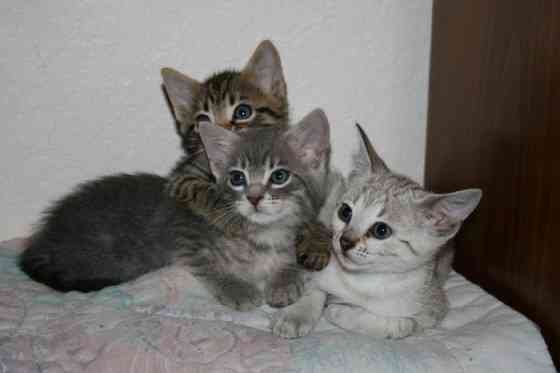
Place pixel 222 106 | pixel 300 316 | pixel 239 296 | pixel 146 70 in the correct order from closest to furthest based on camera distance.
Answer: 1. pixel 300 316
2. pixel 239 296
3. pixel 222 106
4. pixel 146 70

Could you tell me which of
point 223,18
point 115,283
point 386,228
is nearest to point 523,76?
point 386,228

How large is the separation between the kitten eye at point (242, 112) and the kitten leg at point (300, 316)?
536 millimetres

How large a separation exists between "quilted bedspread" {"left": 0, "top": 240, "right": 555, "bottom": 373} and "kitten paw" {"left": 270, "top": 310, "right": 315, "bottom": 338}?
0.02 m

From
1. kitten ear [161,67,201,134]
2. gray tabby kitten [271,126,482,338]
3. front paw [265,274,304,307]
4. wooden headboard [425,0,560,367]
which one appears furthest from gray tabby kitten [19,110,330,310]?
wooden headboard [425,0,560,367]

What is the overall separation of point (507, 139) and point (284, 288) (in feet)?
2.28

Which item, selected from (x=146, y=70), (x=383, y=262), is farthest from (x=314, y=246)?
(x=146, y=70)

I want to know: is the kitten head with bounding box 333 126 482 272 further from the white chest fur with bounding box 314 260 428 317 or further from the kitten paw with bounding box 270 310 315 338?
the kitten paw with bounding box 270 310 315 338

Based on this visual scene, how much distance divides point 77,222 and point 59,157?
0.41 meters

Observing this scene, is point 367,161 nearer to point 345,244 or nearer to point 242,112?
point 345,244

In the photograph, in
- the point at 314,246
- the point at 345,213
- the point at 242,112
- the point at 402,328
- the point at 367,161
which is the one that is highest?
the point at 242,112

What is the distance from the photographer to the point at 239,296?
1.34 meters

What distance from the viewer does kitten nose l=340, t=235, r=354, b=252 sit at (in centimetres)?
118

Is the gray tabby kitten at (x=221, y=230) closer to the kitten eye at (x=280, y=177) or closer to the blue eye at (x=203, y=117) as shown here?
the kitten eye at (x=280, y=177)

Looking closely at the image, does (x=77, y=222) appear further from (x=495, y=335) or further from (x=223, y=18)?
(x=495, y=335)
